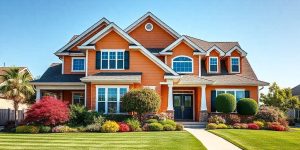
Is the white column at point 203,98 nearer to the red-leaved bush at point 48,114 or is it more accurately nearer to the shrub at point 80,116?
the shrub at point 80,116

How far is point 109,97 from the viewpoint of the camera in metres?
26.0

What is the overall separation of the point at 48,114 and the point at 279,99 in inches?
1028

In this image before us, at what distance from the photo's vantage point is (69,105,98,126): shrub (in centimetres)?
2309

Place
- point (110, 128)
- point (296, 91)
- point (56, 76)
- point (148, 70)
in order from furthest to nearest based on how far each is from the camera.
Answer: point (296, 91) < point (56, 76) < point (148, 70) < point (110, 128)

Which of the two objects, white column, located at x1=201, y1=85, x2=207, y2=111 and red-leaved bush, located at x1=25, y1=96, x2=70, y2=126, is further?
white column, located at x1=201, y1=85, x2=207, y2=111

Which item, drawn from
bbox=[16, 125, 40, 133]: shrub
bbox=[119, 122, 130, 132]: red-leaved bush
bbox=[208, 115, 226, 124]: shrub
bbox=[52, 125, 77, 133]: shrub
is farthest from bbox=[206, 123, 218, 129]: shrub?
bbox=[16, 125, 40, 133]: shrub

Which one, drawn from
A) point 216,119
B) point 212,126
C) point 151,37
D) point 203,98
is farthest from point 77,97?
point 212,126

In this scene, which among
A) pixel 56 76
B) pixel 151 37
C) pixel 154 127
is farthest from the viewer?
pixel 151 37

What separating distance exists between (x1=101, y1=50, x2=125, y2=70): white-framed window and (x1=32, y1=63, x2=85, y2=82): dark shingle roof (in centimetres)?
293

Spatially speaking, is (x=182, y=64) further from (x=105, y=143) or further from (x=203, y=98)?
(x=105, y=143)

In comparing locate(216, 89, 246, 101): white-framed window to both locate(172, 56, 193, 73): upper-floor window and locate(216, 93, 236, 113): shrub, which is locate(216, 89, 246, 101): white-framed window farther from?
locate(172, 56, 193, 73): upper-floor window

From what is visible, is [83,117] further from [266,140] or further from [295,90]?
[295,90]

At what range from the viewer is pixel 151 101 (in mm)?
24094

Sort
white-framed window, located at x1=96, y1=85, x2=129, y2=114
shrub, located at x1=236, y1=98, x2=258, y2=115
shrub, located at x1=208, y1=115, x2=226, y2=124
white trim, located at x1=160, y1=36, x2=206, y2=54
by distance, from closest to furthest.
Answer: shrub, located at x1=208, y1=115, x2=226, y2=124 < white-framed window, located at x1=96, y1=85, x2=129, y2=114 < shrub, located at x1=236, y1=98, x2=258, y2=115 < white trim, located at x1=160, y1=36, x2=206, y2=54
